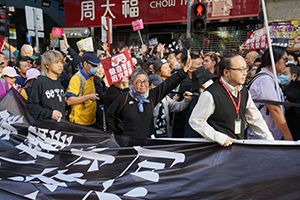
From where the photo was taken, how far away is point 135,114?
3402mm

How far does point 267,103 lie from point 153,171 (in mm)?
Answer: 1590

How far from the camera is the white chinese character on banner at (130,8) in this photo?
15.8 metres

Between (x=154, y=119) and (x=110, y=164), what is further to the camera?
(x=154, y=119)

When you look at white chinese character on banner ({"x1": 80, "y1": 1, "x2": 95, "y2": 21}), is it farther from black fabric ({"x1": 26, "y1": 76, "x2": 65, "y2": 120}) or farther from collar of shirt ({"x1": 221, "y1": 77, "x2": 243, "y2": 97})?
collar of shirt ({"x1": 221, "y1": 77, "x2": 243, "y2": 97})

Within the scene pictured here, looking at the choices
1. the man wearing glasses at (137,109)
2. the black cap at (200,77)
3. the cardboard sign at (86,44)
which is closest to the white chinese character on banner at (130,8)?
the cardboard sign at (86,44)

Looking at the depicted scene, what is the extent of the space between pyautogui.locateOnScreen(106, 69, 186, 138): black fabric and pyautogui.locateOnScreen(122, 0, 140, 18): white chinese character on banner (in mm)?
13032

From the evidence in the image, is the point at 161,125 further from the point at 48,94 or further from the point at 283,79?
the point at 283,79

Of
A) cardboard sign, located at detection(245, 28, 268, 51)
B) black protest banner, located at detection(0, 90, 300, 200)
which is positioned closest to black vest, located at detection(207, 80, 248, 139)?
black protest banner, located at detection(0, 90, 300, 200)

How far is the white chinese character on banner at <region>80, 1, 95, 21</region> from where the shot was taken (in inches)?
670

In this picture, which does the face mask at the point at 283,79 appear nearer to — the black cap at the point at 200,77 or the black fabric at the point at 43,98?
the black cap at the point at 200,77

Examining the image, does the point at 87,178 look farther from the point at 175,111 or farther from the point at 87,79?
the point at 87,79

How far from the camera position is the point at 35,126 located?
3693 mm

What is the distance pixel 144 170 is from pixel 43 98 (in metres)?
1.90

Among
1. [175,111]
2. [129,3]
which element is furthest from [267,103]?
[129,3]
